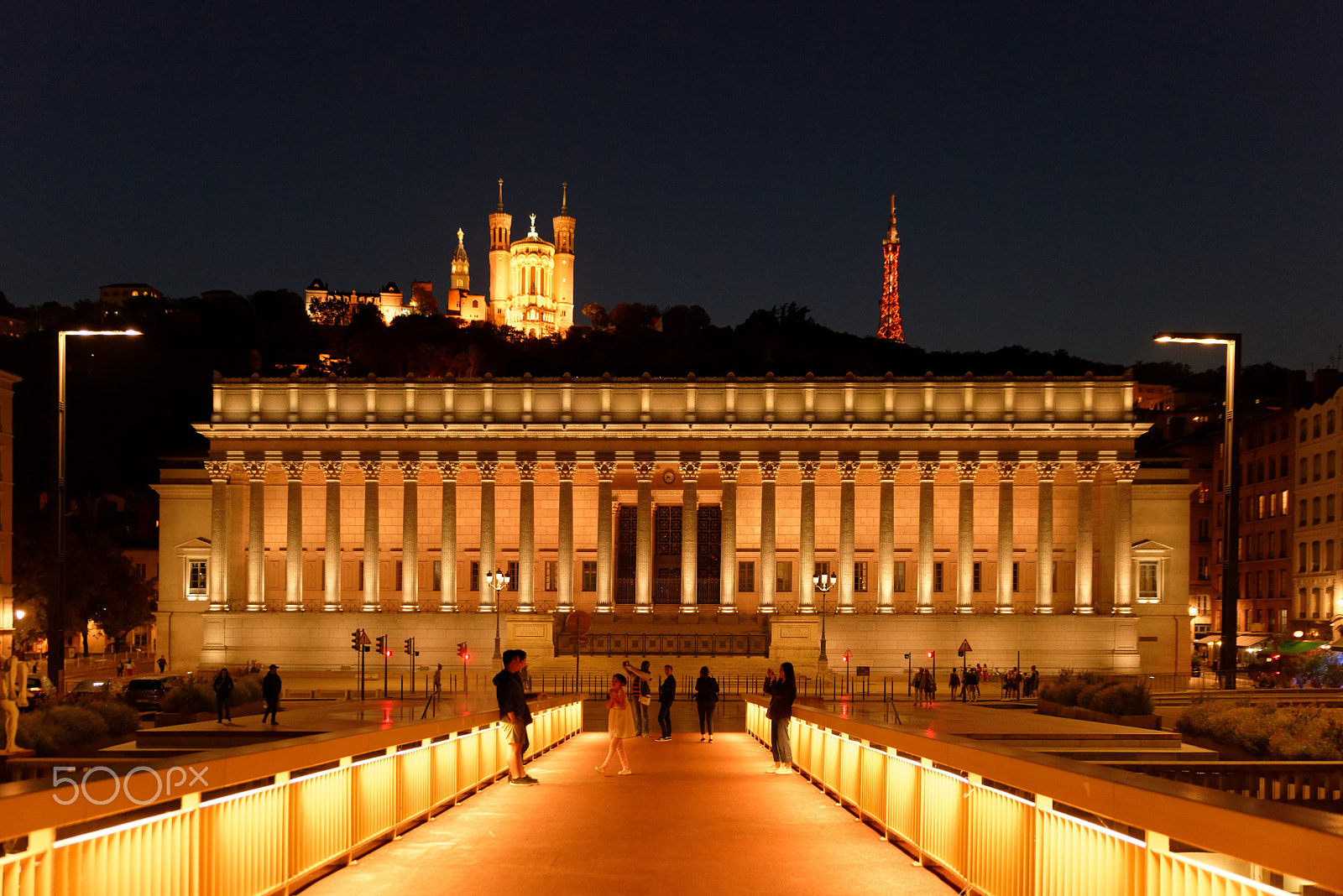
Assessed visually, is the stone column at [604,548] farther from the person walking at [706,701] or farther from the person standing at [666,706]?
the person walking at [706,701]

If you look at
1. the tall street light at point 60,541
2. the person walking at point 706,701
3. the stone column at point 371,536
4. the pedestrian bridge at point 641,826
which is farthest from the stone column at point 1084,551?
the pedestrian bridge at point 641,826

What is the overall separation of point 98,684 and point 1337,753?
173 feet

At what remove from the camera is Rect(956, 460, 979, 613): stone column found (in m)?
81.8

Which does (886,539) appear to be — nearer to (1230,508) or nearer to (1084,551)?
(1084,551)

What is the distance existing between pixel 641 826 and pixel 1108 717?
3178 cm

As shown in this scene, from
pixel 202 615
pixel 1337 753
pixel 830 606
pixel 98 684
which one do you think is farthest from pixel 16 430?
pixel 1337 753

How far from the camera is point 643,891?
41.2 ft

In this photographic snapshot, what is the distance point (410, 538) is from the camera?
8388cm

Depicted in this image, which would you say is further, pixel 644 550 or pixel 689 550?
pixel 644 550

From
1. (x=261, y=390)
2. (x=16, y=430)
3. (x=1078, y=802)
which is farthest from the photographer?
(x=16, y=430)

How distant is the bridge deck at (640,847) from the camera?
1306 centimetres

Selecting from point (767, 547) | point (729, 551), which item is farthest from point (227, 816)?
point (767, 547)

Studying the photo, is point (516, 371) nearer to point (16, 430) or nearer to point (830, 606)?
point (16, 430)

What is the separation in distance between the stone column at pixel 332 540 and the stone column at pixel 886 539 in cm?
3067
